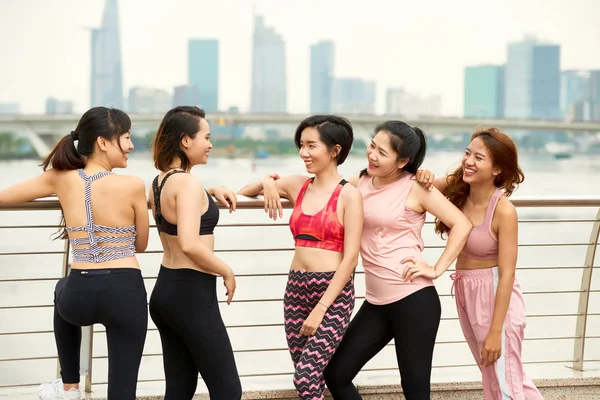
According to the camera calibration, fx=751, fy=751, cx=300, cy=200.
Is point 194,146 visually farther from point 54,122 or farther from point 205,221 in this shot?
point 54,122

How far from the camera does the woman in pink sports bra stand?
8.82 feet

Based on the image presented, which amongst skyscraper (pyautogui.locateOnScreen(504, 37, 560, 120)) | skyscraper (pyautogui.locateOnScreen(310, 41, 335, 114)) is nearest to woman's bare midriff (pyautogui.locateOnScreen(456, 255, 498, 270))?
skyscraper (pyautogui.locateOnScreen(310, 41, 335, 114))

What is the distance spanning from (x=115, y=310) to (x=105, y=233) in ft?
0.82

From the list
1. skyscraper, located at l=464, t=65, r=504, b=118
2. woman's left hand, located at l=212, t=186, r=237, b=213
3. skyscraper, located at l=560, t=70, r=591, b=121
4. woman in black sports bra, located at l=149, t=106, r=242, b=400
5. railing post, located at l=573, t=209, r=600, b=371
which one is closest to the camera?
woman in black sports bra, located at l=149, t=106, r=242, b=400

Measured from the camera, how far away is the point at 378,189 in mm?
2717

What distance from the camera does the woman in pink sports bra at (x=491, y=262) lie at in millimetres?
2688

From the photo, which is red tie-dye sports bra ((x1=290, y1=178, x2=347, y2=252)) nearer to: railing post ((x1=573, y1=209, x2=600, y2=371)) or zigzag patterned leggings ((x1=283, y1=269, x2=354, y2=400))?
zigzag patterned leggings ((x1=283, y1=269, x2=354, y2=400))

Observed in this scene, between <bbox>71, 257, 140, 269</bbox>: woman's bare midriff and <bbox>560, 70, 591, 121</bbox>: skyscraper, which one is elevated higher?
<bbox>560, 70, 591, 121</bbox>: skyscraper

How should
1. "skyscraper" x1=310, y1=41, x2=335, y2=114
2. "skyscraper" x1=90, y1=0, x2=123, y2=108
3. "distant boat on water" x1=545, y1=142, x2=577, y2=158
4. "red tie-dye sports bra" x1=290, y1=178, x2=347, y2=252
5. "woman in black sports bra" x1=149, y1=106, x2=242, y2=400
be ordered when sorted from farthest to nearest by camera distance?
"distant boat on water" x1=545, y1=142, x2=577, y2=158 → "skyscraper" x1=310, y1=41, x2=335, y2=114 → "skyscraper" x1=90, y1=0, x2=123, y2=108 → "red tie-dye sports bra" x1=290, y1=178, x2=347, y2=252 → "woman in black sports bra" x1=149, y1=106, x2=242, y2=400

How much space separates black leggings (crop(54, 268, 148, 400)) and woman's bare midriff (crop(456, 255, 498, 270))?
1.18 m

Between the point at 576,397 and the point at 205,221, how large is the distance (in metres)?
2.14

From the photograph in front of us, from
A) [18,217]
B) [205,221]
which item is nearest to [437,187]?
[205,221]

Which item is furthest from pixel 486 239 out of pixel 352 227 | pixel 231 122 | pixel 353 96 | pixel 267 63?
pixel 267 63

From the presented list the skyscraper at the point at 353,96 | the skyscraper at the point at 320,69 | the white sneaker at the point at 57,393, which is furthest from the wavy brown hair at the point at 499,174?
the skyscraper at the point at 320,69
